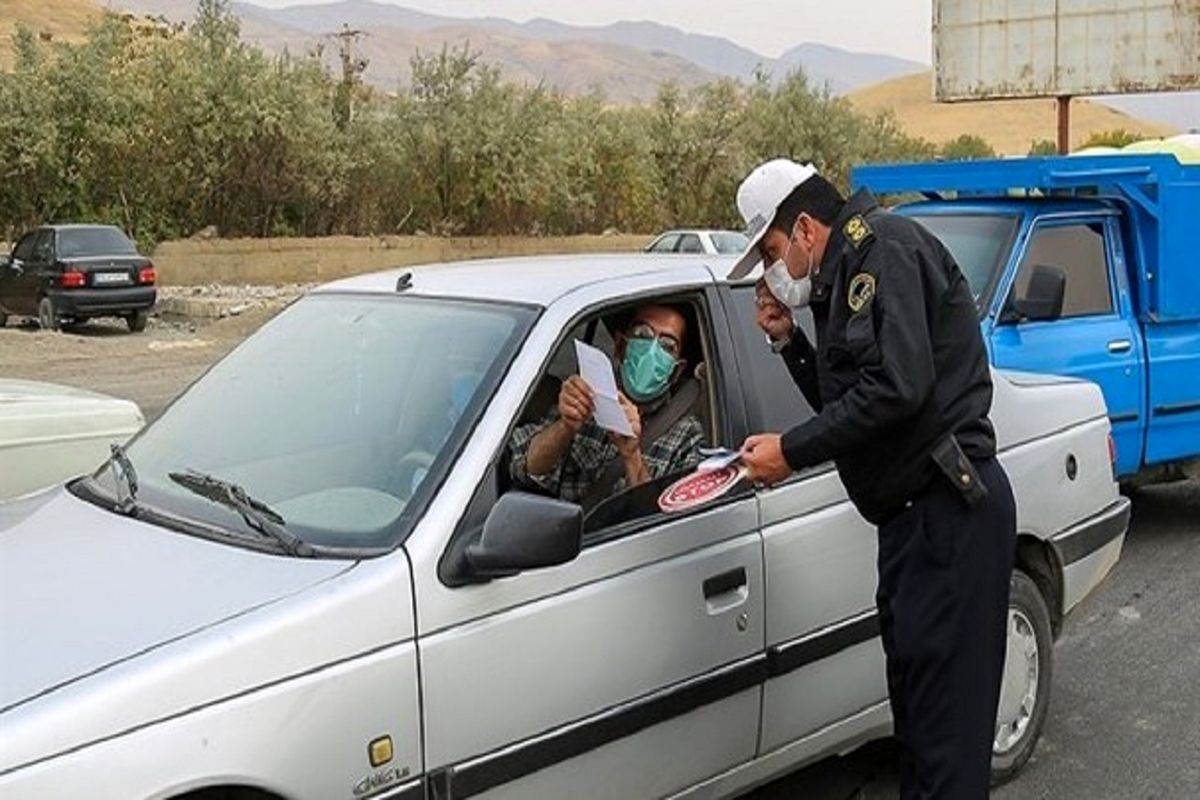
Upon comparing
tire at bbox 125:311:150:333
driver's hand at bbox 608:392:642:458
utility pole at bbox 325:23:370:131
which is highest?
utility pole at bbox 325:23:370:131

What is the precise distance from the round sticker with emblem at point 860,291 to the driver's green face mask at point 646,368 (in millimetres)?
756

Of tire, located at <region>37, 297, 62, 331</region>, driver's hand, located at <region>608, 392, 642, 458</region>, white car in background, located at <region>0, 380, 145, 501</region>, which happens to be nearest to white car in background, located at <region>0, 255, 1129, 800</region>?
driver's hand, located at <region>608, 392, 642, 458</region>

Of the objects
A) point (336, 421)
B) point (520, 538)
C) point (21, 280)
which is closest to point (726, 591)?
point (520, 538)

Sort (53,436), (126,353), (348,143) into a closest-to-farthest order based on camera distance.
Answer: (53,436) < (126,353) < (348,143)

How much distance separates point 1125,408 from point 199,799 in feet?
19.0

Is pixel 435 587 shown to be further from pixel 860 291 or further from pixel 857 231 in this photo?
pixel 857 231

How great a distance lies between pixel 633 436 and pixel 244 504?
3.24ft

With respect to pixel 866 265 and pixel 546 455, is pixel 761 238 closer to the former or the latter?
pixel 866 265

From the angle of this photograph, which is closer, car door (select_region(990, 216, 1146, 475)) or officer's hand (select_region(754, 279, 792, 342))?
officer's hand (select_region(754, 279, 792, 342))

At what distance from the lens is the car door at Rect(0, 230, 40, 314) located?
2198 centimetres

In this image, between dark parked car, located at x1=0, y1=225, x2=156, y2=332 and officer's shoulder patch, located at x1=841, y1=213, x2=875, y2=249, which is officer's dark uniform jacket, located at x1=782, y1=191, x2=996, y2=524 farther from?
dark parked car, located at x1=0, y1=225, x2=156, y2=332

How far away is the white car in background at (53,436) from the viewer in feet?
15.9

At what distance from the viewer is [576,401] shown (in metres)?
3.43

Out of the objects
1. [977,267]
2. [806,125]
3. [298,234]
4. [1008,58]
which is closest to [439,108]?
[298,234]
